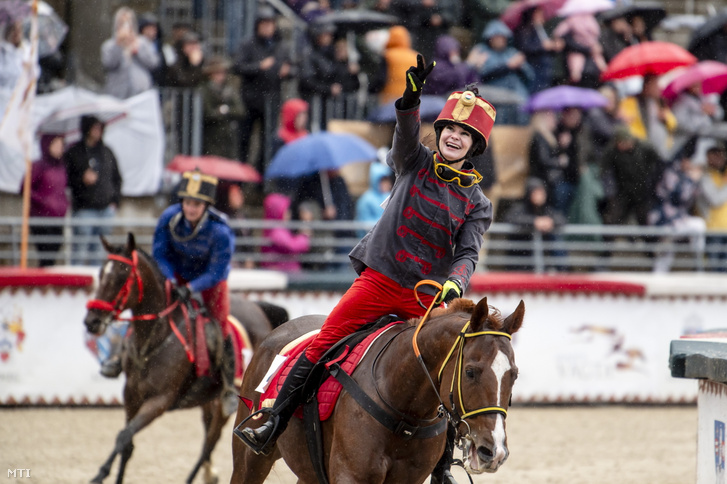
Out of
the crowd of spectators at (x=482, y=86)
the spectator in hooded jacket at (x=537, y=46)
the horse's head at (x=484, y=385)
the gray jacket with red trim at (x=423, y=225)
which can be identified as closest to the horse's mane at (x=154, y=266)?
the gray jacket with red trim at (x=423, y=225)

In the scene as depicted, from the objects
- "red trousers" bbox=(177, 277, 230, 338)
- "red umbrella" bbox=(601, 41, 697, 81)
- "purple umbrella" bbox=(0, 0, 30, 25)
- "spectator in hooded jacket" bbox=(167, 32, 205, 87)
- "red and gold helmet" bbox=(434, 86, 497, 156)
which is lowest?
"red trousers" bbox=(177, 277, 230, 338)

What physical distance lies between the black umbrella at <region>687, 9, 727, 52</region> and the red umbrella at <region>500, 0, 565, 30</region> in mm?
2376

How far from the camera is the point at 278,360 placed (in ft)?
17.9

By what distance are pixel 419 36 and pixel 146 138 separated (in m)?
3.98

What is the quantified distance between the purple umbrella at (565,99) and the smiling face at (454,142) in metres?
8.60

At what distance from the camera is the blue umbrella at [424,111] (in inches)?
479

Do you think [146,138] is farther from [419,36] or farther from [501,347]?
[501,347]

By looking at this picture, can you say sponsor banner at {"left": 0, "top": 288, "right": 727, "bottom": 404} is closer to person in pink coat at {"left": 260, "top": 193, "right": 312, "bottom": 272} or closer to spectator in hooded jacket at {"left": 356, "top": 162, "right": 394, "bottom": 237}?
person in pink coat at {"left": 260, "top": 193, "right": 312, "bottom": 272}

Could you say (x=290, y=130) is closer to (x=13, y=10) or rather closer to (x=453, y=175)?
(x=13, y=10)

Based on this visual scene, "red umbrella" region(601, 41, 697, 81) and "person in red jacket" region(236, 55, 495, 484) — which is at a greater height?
"red umbrella" region(601, 41, 697, 81)

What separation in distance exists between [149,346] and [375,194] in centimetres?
465

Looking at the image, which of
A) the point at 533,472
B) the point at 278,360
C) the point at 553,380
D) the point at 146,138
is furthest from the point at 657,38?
the point at 278,360

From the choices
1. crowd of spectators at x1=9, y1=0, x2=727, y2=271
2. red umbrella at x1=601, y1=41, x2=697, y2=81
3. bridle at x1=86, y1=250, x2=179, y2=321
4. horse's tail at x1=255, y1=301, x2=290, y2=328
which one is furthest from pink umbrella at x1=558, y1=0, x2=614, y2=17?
bridle at x1=86, y1=250, x2=179, y2=321

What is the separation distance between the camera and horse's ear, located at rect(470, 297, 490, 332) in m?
4.03
